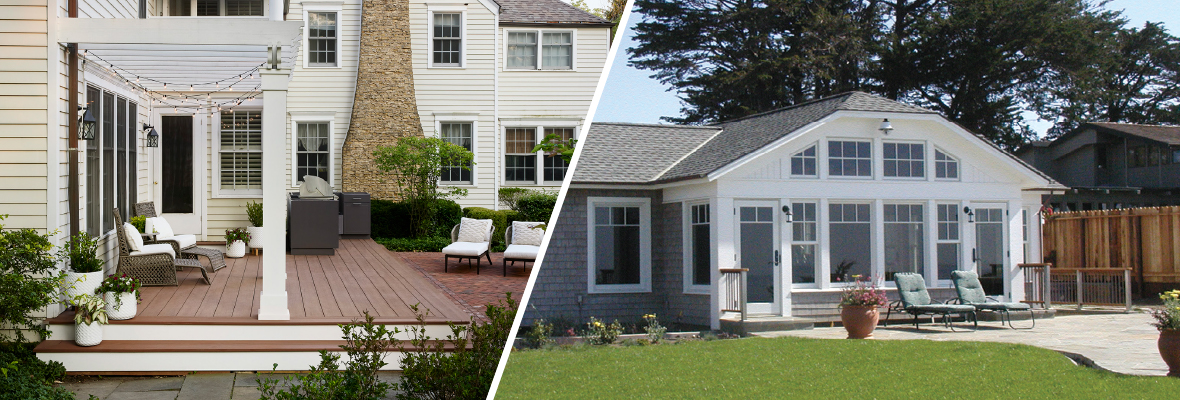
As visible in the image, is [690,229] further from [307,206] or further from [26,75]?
[307,206]

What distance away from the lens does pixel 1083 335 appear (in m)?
2.48

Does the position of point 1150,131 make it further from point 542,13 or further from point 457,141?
point 542,13

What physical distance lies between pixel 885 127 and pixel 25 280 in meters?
6.50

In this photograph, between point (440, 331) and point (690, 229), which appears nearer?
point (690, 229)

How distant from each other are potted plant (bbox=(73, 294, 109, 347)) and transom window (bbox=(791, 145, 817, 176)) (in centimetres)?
621

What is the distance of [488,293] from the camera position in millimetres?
9859

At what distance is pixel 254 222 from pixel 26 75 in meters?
7.31

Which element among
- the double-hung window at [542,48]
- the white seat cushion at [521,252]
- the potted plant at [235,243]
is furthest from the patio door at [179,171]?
the double-hung window at [542,48]

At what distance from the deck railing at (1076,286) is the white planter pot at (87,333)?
6.58m

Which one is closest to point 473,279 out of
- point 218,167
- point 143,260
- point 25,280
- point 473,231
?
point 473,231

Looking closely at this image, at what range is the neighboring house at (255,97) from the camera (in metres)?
7.37

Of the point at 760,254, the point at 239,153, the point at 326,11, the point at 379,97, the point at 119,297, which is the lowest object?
the point at 119,297

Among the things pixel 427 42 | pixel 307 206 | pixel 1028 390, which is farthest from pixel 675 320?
pixel 427 42

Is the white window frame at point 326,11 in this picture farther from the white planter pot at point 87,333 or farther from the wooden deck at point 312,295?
the white planter pot at point 87,333
